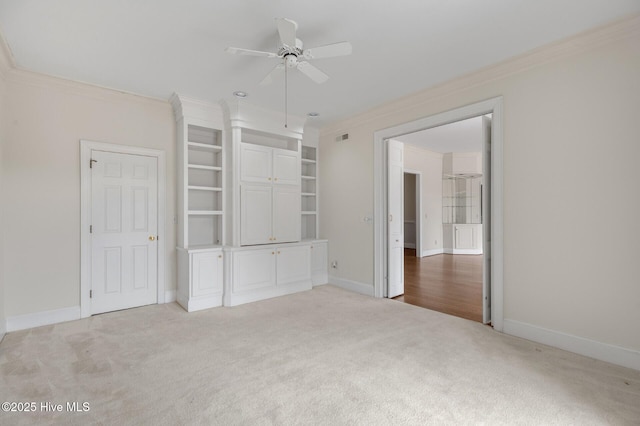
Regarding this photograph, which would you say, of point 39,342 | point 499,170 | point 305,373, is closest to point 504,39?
point 499,170

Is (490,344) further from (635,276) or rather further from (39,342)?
(39,342)

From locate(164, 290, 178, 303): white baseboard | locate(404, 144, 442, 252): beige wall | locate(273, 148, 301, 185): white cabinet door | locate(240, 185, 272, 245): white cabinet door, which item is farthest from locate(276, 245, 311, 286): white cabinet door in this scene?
locate(404, 144, 442, 252): beige wall

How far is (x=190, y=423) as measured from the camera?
1.80 metres

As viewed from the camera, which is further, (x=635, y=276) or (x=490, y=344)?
(x=490, y=344)

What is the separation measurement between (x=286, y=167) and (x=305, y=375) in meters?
3.14

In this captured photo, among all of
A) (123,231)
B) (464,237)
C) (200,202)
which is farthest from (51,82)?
(464,237)

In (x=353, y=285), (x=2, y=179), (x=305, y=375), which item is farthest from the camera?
(x=353, y=285)

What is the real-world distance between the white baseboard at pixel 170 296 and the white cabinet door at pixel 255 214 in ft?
3.70

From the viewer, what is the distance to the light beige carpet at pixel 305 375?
6.17 feet

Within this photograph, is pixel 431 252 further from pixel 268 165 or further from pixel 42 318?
pixel 42 318

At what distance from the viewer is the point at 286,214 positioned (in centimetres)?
477

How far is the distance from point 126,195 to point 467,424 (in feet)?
13.5

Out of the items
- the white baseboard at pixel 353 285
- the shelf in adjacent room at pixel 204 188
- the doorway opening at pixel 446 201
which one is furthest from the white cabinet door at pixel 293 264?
the doorway opening at pixel 446 201

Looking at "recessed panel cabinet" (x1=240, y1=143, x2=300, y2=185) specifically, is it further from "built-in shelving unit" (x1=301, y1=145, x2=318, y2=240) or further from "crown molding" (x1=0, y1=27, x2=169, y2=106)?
"crown molding" (x1=0, y1=27, x2=169, y2=106)
